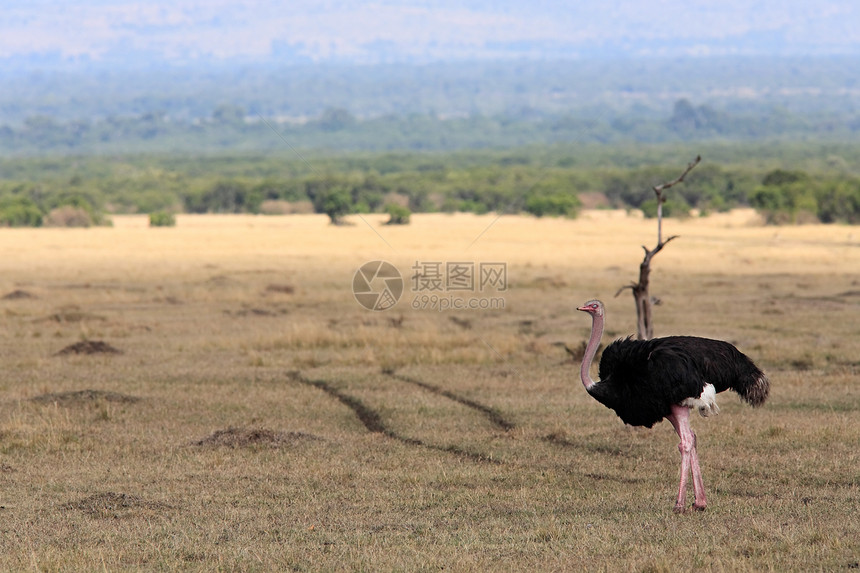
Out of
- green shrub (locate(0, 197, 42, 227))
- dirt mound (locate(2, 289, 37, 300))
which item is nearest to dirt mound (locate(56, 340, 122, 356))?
dirt mound (locate(2, 289, 37, 300))

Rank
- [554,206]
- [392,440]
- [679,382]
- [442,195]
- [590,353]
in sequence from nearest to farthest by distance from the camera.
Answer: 1. [679,382]
2. [590,353]
3. [392,440]
4. [554,206]
5. [442,195]

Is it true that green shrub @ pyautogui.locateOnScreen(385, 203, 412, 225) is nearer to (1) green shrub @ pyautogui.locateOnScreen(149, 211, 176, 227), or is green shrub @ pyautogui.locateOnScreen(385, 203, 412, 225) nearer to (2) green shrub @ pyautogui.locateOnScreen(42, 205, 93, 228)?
(1) green shrub @ pyautogui.locateOnScreen(149, 211, 176, 227)

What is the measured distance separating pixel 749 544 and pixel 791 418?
5759 millimetres

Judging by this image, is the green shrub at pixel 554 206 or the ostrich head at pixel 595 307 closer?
the ostrich head at pixel 595 307

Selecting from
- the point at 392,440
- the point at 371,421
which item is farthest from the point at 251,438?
the point at 371,421

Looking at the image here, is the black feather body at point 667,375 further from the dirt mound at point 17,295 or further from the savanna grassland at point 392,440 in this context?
the dirt mound at point 17,295

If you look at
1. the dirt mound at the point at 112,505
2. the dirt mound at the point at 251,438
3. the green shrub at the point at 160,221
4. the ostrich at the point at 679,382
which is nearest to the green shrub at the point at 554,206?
the green shrub at the point at 160,221

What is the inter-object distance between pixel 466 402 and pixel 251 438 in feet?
11.9

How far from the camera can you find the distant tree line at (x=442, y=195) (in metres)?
64.4

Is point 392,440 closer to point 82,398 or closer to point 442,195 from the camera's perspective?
point 82,398

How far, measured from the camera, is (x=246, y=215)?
7988cm

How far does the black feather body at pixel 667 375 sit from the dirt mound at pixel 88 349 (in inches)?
473

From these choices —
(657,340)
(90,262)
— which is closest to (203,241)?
(90,262)

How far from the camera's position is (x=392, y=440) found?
472 inches
